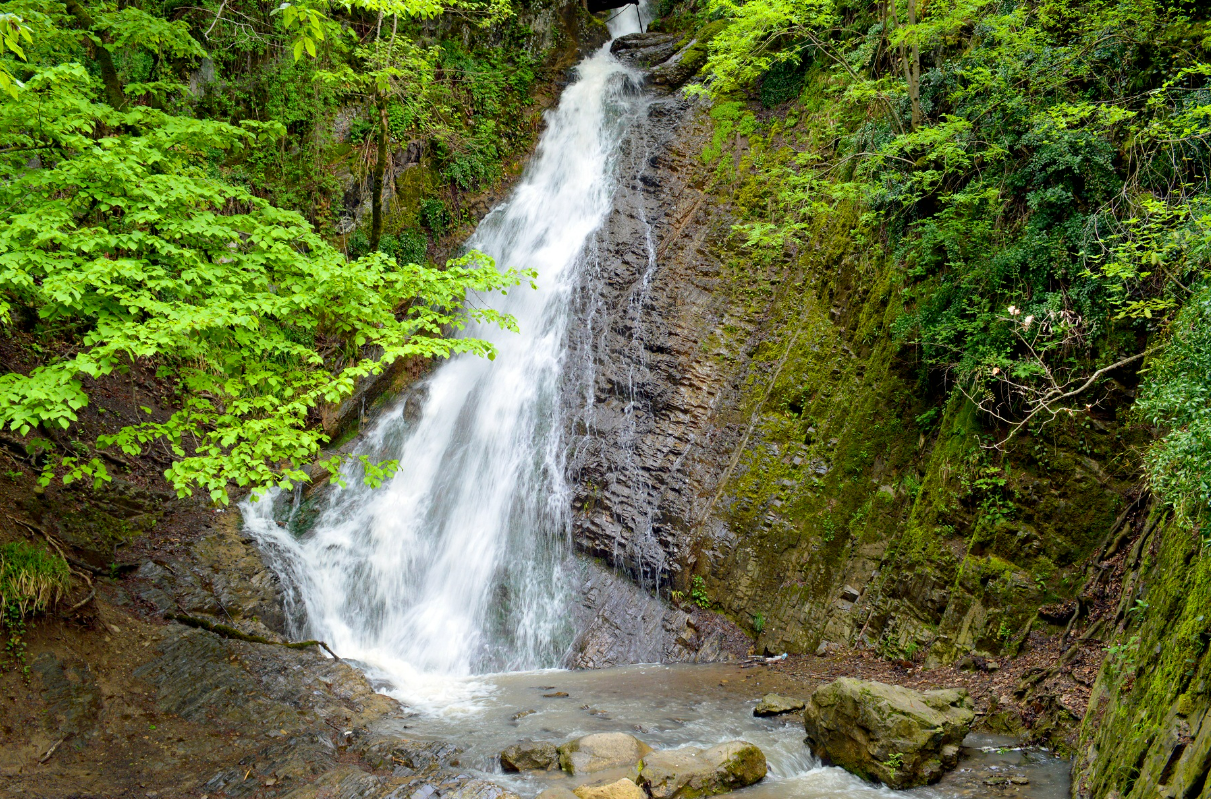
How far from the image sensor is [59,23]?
7.61 metres

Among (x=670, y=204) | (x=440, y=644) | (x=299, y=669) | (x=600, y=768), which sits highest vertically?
(x=670, y=204)

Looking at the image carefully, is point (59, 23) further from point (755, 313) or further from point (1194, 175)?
point (1194, 175)

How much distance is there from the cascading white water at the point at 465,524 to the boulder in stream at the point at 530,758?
2165mm

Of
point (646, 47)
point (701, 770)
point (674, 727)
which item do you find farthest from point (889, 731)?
point (646, 47)

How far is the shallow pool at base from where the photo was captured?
5523 mm

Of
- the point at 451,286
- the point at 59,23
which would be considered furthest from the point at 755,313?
the point at 59,23

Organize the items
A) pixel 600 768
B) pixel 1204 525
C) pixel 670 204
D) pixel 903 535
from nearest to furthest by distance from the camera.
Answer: pixel 1204 525, pixel 600 768, pixel 903 535, pixel 670 204

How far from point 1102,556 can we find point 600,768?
18.4ft

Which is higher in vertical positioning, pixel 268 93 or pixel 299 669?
pixel 268 93

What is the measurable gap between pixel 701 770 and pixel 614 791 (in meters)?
0.84

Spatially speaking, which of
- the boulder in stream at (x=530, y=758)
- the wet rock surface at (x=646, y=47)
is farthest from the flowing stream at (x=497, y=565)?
the wet rock surface at (x=646, y=47)

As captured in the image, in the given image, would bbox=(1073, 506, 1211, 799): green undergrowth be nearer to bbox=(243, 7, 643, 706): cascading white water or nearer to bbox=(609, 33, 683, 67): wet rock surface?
bbox=(243, 7, 643, 706): cascading white water

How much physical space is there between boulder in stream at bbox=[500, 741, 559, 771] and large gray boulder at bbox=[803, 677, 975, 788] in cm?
251

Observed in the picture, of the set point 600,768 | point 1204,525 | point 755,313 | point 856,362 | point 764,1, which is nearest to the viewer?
point 1204,525
